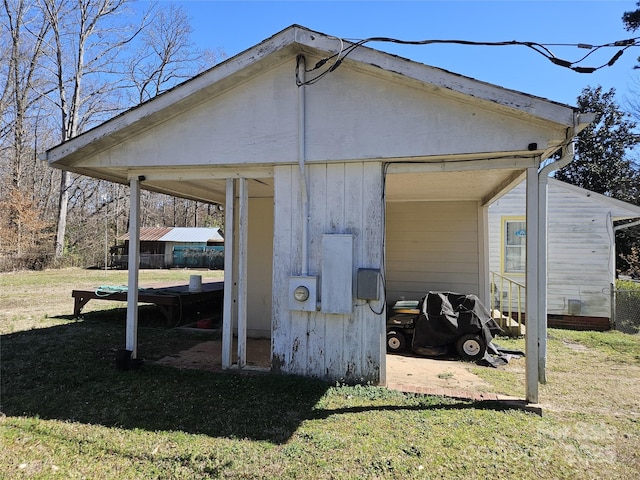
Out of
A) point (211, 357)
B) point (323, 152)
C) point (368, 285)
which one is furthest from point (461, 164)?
point (211, 357)

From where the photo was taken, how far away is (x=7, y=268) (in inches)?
814

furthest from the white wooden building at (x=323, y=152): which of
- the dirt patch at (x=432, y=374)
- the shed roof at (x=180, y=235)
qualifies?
the shed roof at (x=180, y=235)

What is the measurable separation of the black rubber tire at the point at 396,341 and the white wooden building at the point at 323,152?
195 centimetres

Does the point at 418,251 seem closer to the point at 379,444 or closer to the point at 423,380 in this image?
the point at 423,380

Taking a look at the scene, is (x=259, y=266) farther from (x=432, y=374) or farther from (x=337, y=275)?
(x=432, y=374)

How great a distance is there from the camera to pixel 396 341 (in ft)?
20.5

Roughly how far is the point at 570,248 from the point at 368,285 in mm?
7554

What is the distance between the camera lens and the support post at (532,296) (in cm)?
389

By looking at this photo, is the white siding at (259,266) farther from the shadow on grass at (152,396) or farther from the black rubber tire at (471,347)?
the black rubber tire at (471,347)

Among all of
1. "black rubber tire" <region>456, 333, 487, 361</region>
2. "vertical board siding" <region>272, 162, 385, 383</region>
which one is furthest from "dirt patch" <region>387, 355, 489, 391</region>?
"vertical board siding" <region>272, 162, 385, 383</region>

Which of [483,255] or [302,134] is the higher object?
[302,134]

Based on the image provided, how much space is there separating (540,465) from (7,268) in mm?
25188

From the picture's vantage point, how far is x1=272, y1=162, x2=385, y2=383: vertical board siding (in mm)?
4363

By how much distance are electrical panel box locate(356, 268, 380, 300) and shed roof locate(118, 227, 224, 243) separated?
2741 centimetres
